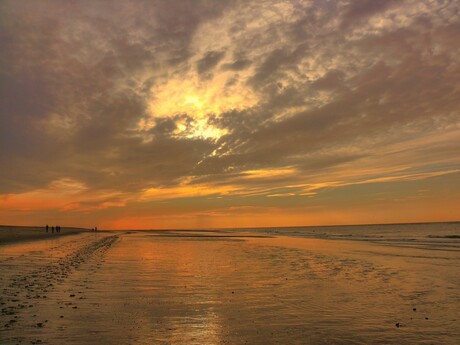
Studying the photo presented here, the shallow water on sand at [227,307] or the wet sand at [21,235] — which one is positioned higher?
the wet sand at [21,235]

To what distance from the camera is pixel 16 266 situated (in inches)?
950

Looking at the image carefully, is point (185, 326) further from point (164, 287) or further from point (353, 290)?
point (353, 290)

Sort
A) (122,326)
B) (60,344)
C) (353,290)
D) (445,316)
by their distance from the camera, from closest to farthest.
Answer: (60,344) < (122,326) < (445,316) < (353,290)

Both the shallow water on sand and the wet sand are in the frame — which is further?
the wet sand

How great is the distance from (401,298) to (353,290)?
7.07 ft

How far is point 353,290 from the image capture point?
674 inches

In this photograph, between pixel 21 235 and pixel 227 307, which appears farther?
pixel 21 235

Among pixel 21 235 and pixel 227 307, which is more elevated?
pixel 21 235

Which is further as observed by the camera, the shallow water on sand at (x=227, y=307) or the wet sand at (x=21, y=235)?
the wet sand at (x=21, y=235)

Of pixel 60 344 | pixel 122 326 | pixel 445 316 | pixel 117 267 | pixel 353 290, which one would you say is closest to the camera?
pixel 60 344

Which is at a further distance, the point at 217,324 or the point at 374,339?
the point at 217,324

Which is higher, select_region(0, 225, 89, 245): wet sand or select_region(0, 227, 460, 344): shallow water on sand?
select_region(0, 225, 89, 245): wet sand

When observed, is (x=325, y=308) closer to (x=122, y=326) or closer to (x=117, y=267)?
(x=122, y=326)

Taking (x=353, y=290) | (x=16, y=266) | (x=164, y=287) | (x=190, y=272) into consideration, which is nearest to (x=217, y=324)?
(x=164, y=287)
